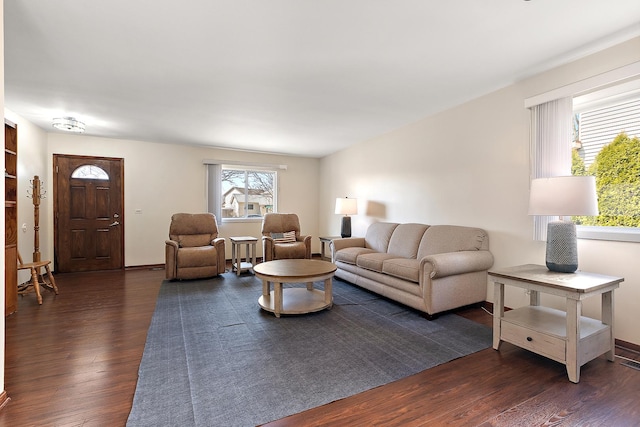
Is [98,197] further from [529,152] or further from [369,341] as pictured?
[529,152]

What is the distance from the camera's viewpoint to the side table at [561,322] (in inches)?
73.1

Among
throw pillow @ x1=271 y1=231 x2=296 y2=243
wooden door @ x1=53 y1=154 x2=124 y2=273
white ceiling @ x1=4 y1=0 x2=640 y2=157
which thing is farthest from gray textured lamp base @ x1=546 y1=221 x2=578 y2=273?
wooden door @ x1=53 y1=154 x2=124 y2=273

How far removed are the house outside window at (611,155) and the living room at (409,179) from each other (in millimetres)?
174

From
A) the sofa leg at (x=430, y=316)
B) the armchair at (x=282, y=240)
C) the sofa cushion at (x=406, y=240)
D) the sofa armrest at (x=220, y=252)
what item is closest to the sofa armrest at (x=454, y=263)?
the sofa leg at (x=430, y=316)

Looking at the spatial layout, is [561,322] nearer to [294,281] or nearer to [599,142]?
[599,142]

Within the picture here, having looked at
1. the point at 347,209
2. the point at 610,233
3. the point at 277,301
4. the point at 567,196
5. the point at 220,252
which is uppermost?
the point at 567,196

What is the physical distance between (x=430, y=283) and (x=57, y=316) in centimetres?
369

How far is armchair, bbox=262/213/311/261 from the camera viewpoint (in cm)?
490

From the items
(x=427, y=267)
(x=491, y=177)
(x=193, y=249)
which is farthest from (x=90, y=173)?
(x=491, y=177)

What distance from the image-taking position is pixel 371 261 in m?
3.66

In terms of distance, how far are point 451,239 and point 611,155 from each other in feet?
5.06

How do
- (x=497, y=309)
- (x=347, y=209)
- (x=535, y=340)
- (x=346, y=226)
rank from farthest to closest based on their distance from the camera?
(x=346, y=226)
(x=347, y=209)
(x=497, y=309)
(x=535, y=340)

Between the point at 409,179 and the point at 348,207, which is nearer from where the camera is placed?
the point at 409,179

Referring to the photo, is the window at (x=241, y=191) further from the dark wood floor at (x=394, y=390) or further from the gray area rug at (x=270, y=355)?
the dark wood floor at (x=394, y=390)
